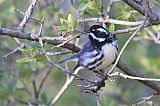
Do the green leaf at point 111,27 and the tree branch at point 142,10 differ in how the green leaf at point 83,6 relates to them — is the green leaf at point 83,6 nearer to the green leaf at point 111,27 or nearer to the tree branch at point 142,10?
the green leaf at point 111,27

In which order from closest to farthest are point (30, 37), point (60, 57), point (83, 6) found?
point (30, 37) → point (83, 6) → point (60, 57)

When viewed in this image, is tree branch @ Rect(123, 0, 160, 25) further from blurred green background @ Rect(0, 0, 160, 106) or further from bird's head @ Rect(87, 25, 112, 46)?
bird's head @ Rect(87, 25, 112, 46)

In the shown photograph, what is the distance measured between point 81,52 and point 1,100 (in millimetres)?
1036

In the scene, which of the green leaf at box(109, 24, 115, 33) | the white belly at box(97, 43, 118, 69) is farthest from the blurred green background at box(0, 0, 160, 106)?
the white belly at box(97, 43, 118, 69)

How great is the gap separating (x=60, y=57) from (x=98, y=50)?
1469 mm

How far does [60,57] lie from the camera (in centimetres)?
504

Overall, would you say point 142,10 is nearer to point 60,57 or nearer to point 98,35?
point 98,35

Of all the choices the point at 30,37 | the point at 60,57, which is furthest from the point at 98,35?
the point at 60,57

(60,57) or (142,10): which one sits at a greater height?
(142,10)

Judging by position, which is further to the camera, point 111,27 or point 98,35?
point 98,35

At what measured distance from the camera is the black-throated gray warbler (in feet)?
11.5

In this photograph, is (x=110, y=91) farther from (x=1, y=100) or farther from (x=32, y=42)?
(x=32, y=42)

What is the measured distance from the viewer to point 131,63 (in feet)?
19.8

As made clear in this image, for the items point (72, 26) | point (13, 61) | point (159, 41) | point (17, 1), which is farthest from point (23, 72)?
point (72, 26)
